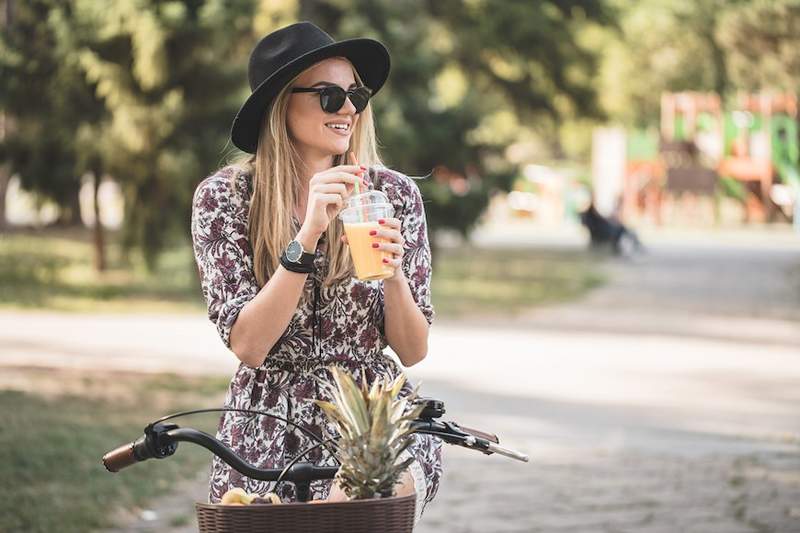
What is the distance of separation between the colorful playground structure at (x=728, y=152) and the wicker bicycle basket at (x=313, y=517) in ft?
125

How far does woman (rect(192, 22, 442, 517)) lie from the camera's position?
3227 millimetres

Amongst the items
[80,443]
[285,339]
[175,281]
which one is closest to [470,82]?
[175,281]

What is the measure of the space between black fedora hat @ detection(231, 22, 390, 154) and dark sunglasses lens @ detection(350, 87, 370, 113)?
113 mm

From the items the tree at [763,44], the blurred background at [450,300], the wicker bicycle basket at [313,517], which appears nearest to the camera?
the wicker bicycle basket at [313,517]

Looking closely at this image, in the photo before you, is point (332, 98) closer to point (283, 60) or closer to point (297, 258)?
point (283, 60)

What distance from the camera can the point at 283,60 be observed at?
3.36 metres

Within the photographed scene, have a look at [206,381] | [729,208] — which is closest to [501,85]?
[206,381]

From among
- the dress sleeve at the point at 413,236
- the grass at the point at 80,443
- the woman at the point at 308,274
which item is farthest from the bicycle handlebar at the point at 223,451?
the grass at the point at 80,443

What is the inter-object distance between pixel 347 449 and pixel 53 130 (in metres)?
15.6

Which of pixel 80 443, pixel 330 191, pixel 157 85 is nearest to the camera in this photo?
pixel 330 191

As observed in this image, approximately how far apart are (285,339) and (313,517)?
95cm

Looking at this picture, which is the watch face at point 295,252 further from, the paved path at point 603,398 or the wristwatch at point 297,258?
the paved path at point 603,398

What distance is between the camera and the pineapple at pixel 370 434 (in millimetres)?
2414

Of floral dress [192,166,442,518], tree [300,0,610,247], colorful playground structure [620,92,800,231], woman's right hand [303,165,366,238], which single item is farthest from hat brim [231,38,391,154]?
colorful playground structure [620,92,800,231]
